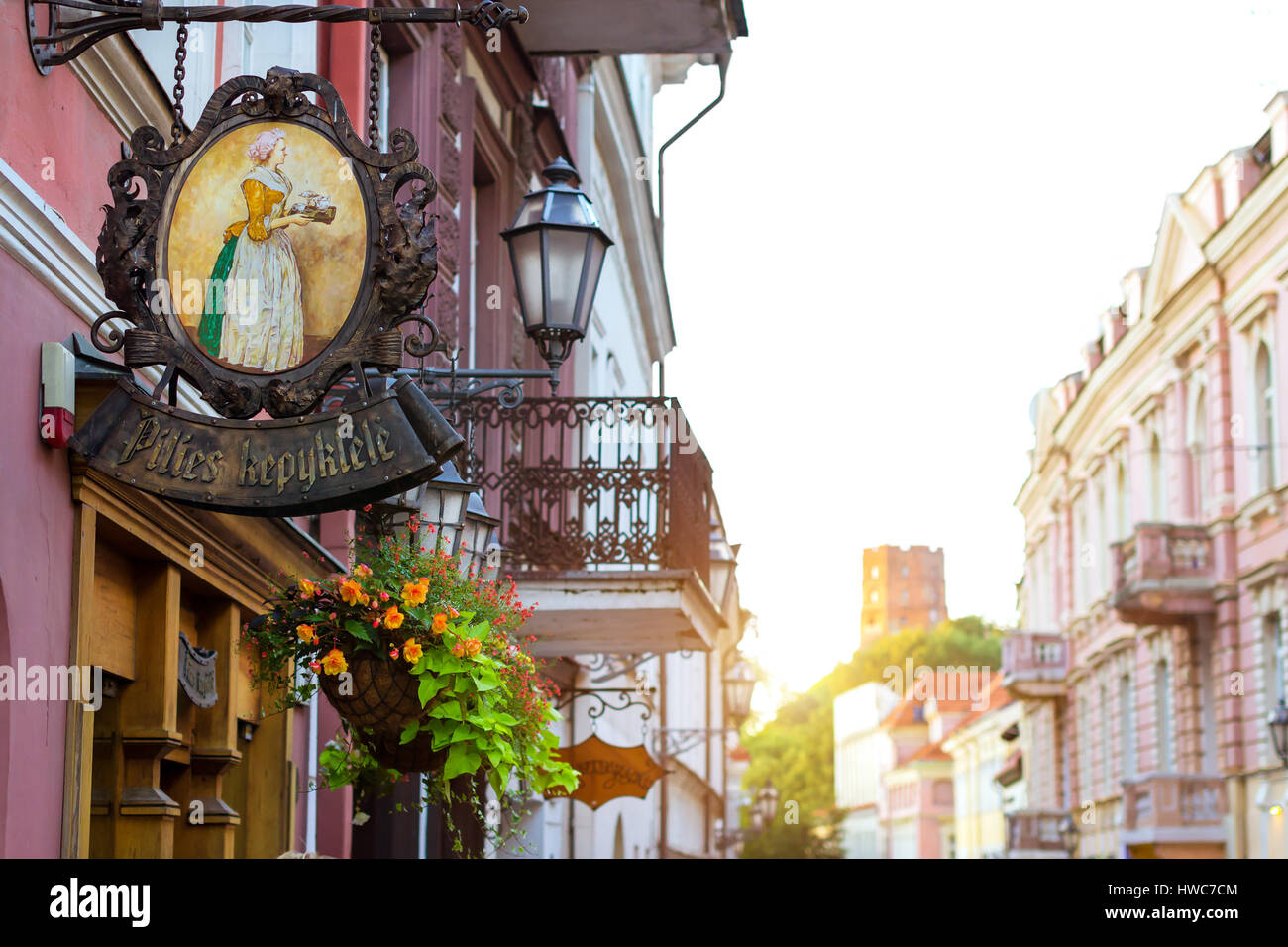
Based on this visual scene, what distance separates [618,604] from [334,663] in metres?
6.03

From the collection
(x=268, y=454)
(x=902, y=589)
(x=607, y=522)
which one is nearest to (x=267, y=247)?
(x=268, y=454)

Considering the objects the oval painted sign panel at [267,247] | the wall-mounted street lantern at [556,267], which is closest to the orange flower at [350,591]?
the oval painted sign panel at [267,247]

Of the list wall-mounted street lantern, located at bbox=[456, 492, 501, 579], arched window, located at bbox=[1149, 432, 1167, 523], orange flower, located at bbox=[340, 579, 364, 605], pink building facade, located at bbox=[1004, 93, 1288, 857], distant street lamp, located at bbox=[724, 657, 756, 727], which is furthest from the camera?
arched window, located at bbox=[1149, 432, 1167, 523]

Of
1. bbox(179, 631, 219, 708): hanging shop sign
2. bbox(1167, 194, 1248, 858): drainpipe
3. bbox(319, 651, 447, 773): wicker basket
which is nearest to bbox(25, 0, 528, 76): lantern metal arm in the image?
bbox(319, 651, 447, 773): wicker basket

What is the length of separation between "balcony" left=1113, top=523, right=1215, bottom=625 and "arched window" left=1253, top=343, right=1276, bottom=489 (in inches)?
104

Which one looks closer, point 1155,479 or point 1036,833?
point 1155,479

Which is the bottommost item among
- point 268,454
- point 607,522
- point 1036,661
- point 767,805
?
point 767,805

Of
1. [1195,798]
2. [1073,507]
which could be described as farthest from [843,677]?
[1195,798]

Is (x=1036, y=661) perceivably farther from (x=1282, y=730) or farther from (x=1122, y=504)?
(x=1282, y=730)

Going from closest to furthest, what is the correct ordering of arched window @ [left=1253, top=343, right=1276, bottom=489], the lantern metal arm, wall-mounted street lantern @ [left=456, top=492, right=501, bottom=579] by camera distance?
the lantern metal arm < wall-mounted street lantern @ [left=456, top=492, right=501, bottom=579] < arched window @ [left=1253, top=343, right=1276, bottom=489]

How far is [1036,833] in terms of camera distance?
48.4 metres

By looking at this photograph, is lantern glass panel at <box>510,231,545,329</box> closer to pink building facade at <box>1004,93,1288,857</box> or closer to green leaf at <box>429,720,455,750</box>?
green leaf at <box>429,720,455,750</box>

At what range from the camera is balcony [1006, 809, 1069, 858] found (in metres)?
47.9
